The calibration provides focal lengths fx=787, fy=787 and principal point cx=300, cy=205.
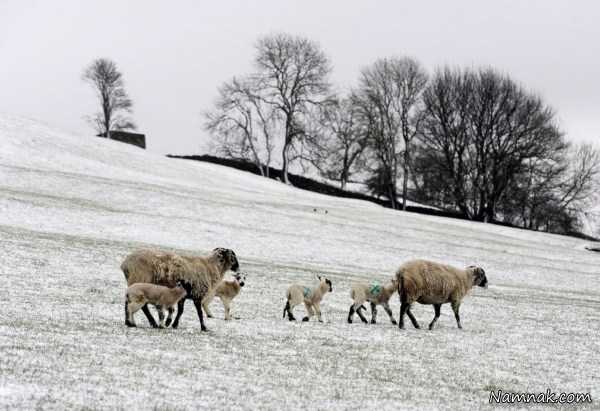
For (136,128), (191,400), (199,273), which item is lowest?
(191,400)

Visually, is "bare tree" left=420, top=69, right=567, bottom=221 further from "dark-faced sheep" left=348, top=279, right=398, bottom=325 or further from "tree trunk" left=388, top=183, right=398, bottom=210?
"dark-faced sheep" left=348, top=279, right=398, bottom=325

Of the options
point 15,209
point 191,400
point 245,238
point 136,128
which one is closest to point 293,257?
point 245,238

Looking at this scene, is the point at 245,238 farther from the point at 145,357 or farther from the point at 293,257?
the point at 145,357

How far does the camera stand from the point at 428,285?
17.0 m

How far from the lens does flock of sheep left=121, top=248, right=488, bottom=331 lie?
45.2 ft

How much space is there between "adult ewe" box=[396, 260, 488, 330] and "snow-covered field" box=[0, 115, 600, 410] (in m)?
0.70

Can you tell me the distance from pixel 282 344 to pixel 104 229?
21.2 meters

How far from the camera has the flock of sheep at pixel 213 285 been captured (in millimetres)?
13766

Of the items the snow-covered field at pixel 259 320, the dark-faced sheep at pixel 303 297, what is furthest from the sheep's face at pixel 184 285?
the dark-faced sheep at pixel 303 297

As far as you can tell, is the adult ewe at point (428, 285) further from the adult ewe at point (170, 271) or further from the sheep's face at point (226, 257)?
the adult ewe at point (170, 271)

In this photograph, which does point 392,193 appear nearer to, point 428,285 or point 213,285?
point 428,285

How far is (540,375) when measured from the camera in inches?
520

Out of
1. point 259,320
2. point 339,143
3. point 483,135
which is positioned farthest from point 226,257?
point 339,143

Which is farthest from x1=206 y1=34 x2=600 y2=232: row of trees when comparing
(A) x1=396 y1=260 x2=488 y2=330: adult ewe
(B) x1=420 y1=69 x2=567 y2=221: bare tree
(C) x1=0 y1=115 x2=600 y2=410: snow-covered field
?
(A) x1=396 y1=260 x2=488 y2=330: adult ewe
